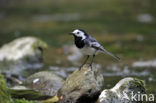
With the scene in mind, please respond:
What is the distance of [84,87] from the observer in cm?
771

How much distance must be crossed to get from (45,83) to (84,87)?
1804 millimetres

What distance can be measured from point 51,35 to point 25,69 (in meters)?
5.84

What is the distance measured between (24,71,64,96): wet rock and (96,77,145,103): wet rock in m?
1.80

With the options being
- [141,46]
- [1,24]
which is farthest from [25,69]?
[1,24]

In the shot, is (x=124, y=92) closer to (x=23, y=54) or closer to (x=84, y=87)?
(x=84, y=87)

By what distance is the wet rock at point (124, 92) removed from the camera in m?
7.54

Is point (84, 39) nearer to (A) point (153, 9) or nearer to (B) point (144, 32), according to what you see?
(B) point (144, 32)

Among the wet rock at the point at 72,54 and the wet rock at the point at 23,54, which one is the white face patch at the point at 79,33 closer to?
the wet rock at the point at 23,54

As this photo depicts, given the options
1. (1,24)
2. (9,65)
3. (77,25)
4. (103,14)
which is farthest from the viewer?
(103,14)

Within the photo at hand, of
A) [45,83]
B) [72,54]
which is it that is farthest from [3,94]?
[72,54]

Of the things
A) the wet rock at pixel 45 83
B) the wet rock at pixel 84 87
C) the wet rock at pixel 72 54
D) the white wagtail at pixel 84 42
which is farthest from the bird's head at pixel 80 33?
the wet rock at pixel 72 54

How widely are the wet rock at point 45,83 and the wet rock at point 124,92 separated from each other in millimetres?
1804

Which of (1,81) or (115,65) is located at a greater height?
(1,81)

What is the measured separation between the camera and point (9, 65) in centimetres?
1194
